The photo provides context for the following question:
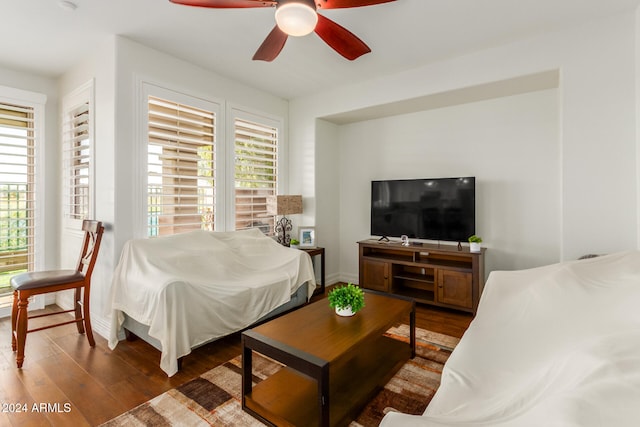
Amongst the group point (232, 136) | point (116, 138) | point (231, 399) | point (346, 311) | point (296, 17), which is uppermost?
point (296, 17)

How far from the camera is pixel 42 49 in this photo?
3045mm

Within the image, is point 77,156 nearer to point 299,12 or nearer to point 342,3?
point 299,12

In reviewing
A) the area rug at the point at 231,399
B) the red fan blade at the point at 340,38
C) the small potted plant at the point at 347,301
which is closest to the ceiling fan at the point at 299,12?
the red fan blade at the point at 340,38

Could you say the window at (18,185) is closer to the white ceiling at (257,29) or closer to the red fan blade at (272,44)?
the white ceiling at (257,29)

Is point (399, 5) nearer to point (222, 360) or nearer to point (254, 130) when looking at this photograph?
point (254, 130)

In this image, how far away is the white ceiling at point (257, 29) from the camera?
2465 millimetres

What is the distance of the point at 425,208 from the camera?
12.6ft

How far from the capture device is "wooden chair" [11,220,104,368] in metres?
2.38

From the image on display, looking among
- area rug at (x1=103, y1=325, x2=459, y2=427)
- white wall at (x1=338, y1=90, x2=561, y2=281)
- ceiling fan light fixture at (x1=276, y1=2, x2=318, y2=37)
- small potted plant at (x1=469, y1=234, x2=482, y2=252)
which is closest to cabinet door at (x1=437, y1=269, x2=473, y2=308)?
small potted plant at (x1=469, y1=234, x2=482, y2=252)

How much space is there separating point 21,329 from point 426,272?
3823 mm

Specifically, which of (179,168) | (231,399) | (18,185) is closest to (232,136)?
(179,168)

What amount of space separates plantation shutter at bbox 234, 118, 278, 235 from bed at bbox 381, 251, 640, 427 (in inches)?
113

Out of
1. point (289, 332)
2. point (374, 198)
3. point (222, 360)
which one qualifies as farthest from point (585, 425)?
point (374, 198)

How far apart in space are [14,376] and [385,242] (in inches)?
142
